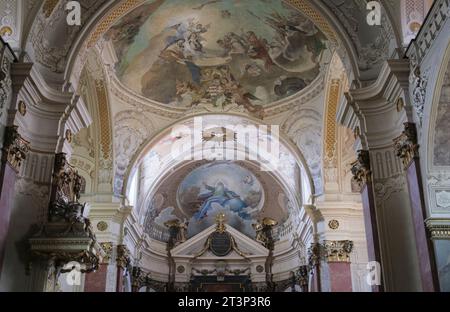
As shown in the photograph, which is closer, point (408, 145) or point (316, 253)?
point (408, 145)

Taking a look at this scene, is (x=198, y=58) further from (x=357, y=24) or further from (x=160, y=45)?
(x=357, y=24)

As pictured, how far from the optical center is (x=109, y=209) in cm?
1761

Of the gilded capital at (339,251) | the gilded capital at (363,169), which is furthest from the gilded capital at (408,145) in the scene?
the gilded capital at (339,251)

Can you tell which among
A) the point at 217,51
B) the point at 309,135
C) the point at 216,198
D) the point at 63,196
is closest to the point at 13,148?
the point at 63,196

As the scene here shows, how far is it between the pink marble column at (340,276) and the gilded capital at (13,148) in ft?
34.2

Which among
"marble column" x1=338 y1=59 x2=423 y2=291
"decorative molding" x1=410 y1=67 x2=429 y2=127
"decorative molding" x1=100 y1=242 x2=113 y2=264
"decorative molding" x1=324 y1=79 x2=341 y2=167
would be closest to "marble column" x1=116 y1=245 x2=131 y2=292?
"decorative molding" x1=100 y1=242 x2=113 y2=264

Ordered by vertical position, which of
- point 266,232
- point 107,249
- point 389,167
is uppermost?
point 266,232

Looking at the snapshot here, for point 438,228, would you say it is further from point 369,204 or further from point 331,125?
point 331,125

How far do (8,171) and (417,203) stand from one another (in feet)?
22.9

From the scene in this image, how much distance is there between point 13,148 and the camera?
9.70m

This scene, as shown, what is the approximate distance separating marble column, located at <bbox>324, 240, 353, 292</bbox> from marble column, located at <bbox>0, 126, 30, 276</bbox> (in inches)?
410

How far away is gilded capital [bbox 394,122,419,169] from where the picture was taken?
9655mm
